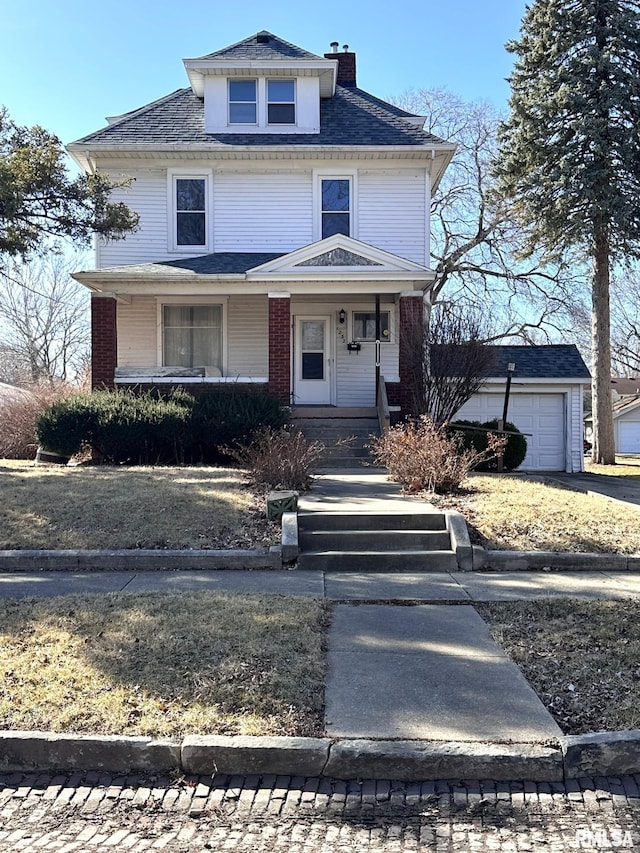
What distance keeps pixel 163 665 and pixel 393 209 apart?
1505 cm

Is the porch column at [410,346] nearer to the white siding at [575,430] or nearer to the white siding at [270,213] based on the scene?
the white siding at [270,213]

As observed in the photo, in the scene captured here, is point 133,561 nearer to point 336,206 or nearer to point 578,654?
point 578,654

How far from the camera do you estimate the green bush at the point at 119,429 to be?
528 inches

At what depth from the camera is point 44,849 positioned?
3.10 m

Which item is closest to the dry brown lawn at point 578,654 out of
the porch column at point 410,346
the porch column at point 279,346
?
the porch column at point 410,346

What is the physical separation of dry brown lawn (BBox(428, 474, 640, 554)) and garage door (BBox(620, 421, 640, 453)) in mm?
45772

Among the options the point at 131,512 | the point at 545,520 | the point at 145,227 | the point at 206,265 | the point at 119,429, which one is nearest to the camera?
the point at 545,520

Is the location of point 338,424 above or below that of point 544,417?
below

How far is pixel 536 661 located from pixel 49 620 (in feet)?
11.7

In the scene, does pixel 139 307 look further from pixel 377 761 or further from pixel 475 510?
pixel 377 761

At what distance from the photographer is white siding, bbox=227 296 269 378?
17.7 meters

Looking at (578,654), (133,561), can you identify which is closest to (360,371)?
(133,561)

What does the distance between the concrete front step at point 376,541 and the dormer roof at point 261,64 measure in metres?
14.0

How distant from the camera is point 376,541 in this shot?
809 centimetres
